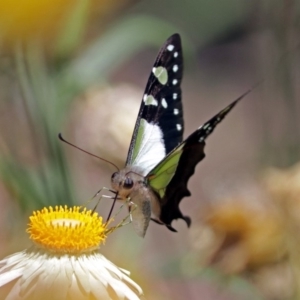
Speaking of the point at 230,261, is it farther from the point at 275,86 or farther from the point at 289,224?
the point at 275,86

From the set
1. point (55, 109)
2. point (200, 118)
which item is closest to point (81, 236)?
point (55, 109)

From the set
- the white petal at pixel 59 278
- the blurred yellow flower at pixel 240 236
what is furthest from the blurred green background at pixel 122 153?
the white petal at pixel 59 278

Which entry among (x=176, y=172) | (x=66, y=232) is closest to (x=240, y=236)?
(x=176, y=172)

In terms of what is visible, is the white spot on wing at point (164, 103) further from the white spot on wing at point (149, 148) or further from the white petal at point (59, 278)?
the white petal at point (59, 278)

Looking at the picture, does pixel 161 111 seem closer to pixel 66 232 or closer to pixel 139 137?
pixel 139 137

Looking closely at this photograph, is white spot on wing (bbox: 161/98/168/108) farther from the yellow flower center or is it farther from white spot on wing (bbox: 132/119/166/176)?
the yellow flower center

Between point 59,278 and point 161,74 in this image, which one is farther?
point 161,74

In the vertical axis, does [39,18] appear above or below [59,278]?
above

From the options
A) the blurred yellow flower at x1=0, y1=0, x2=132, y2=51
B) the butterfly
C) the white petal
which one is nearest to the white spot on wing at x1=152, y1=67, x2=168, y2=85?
the butterfly
